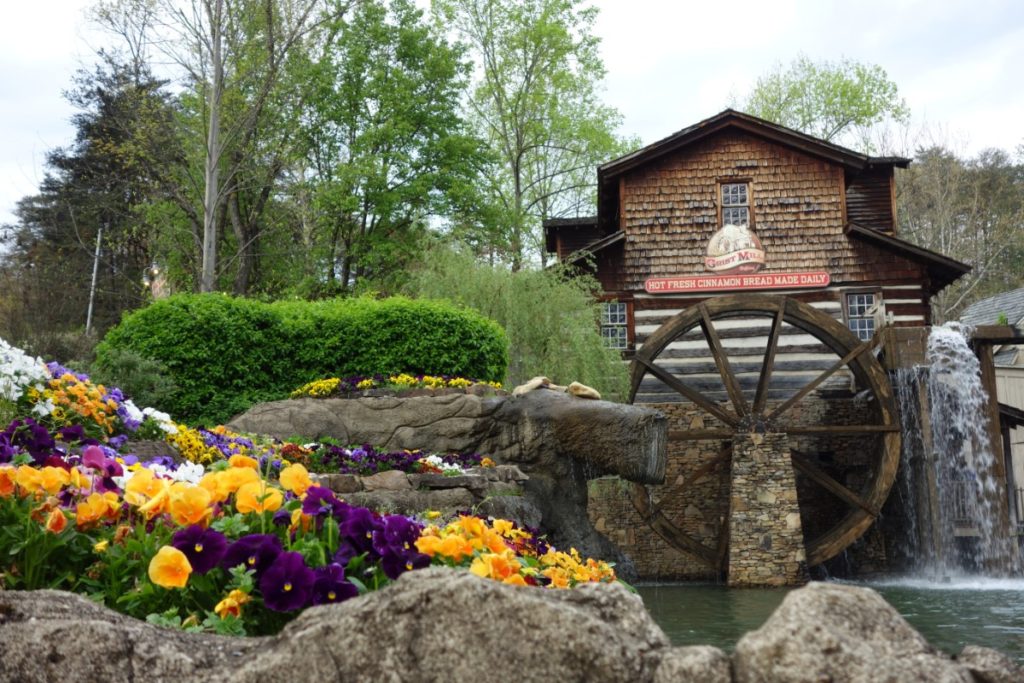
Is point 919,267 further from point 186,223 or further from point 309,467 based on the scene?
point 186,223

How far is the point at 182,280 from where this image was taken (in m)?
24.7

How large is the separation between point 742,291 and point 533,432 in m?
9.86

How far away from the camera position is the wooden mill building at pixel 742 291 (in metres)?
17.0

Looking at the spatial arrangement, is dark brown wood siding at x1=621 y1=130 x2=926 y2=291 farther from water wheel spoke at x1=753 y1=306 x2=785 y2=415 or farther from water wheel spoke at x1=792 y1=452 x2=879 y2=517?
water wheel spoke at x1=792 y1=452 x2=879 y2=517

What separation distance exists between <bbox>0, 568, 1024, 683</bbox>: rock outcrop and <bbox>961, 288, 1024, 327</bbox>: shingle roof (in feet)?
67.3

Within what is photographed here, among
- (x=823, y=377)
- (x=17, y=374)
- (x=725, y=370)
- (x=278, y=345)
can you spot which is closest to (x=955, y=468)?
(x=823, y=377)

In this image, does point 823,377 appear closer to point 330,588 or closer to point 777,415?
point 777,415

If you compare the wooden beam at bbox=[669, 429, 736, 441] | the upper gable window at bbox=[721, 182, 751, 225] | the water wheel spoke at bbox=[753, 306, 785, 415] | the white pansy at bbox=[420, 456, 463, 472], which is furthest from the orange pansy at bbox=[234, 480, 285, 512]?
the upper gable window at bbox=[721, 182, 751, 225]

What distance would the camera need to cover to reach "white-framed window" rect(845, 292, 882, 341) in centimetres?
A: 1783

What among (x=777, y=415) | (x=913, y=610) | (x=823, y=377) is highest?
(x=823, y=377)

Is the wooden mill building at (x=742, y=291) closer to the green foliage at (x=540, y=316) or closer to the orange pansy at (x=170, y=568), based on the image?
the green foliage at (x=540, y=316)

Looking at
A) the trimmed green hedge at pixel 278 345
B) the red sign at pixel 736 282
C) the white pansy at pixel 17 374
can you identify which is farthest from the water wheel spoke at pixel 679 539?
the white pansy at pixel 17 374

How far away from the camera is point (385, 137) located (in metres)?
23.7

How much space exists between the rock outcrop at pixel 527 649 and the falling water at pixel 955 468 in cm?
1454
